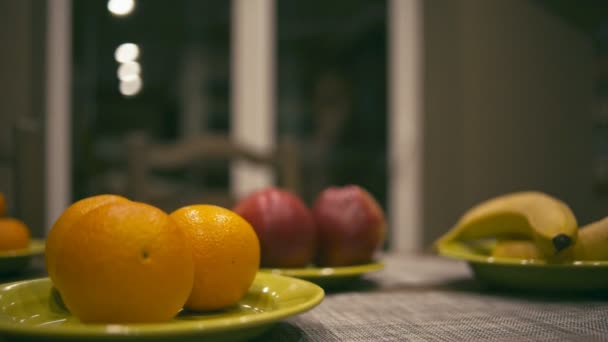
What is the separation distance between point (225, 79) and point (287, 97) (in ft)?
1.02

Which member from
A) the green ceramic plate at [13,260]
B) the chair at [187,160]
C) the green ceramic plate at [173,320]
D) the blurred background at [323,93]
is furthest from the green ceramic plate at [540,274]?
the blurred background at [323,93]

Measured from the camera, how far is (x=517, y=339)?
0.41 m

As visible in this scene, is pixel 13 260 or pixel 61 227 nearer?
pixel 61 227

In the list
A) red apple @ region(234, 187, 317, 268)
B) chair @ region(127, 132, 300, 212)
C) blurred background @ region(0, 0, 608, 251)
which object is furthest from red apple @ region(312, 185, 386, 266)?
blurred background @ region(0, 0, 608, 251)

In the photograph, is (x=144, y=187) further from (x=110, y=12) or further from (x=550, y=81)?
(x=550, y=81)

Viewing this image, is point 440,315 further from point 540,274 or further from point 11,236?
point 11,236

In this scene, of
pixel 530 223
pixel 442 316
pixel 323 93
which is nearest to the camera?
pixel 442 316

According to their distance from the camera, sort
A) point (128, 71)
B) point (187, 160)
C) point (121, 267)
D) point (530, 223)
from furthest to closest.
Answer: point (128, 71)
point (187, 160)
point (530, 223)
point (121, 267)

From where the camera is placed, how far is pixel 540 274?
1.91 ft

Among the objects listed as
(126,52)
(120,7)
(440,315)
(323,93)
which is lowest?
(440,315)

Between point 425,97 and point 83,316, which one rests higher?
point 425,97

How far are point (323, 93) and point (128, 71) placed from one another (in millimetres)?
944

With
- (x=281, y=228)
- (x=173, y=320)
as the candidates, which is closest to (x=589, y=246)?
(x=281, y=228)

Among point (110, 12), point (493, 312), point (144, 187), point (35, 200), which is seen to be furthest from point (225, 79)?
point (493, 312)
